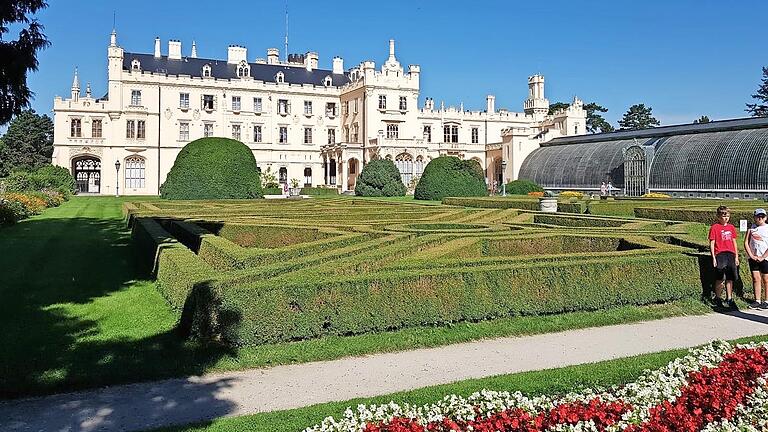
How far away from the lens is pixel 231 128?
204 ft

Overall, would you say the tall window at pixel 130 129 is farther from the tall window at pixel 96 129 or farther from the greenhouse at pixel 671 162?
the greenhouse at pixel 671 162

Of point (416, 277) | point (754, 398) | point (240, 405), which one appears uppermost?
point (416, 277)

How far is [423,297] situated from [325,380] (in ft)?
7.18

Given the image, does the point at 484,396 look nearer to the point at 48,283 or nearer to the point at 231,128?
the point at 48,283

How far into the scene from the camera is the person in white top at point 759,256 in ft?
33.9

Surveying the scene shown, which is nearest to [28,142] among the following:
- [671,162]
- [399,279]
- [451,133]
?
[451,133]

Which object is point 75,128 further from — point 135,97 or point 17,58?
point 17,58

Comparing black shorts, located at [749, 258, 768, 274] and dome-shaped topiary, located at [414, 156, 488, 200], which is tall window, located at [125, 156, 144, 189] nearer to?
dome-shaped topiary, located at [414, 156, 488, 200]

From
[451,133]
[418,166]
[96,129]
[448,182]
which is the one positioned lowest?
[448,182]

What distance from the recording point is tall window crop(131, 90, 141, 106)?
58438 mm

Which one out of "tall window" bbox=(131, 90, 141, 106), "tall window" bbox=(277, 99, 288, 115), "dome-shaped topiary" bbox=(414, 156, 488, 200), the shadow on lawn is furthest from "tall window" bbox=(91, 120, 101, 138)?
the shadow on lawn

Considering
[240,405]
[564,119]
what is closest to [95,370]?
[240,405]

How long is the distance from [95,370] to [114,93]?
187 feet

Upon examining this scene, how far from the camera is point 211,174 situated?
32469mm
